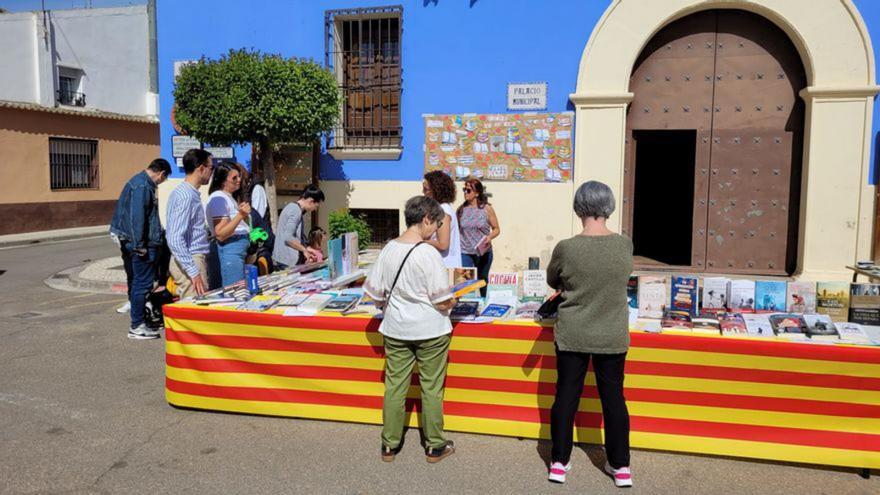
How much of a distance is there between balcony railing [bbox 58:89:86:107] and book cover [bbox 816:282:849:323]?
86.8 ft

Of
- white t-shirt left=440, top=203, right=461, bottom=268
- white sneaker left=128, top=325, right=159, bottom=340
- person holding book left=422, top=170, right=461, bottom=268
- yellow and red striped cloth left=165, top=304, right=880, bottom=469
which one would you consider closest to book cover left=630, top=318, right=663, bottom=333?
yellow and red striped cloth left=165, top=304, right=880, bottom=469

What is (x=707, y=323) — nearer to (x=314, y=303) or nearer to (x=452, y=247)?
(x=452, y=247)

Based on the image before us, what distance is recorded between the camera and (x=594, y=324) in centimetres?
358

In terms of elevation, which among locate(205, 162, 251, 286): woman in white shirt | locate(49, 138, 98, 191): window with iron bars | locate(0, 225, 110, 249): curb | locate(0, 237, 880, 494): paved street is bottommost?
locate(0, 237, 880, 494): paved street

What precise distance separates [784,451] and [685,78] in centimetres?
666

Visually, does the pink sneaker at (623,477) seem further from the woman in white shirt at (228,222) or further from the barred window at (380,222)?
the barred window at (380,222)

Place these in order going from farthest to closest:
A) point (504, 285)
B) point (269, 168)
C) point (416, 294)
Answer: point (269, 168) → point (504, 285) → point (416, 294)

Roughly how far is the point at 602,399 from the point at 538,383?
55 cm

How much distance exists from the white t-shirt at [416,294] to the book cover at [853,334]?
227cm

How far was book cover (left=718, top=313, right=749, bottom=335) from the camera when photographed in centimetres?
396

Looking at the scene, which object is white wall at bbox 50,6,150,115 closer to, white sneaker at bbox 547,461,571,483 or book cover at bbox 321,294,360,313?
book cover at bbox 321,294,360,313

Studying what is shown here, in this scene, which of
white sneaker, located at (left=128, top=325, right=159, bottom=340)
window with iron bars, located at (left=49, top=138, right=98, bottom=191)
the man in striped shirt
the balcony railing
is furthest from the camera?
the balcony railing

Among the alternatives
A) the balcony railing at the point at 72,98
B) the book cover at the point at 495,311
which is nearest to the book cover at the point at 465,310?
the book cover at the point at 495,311

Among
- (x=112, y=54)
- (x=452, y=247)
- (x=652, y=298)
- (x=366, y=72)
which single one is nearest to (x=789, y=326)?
(x=652, y=298)
